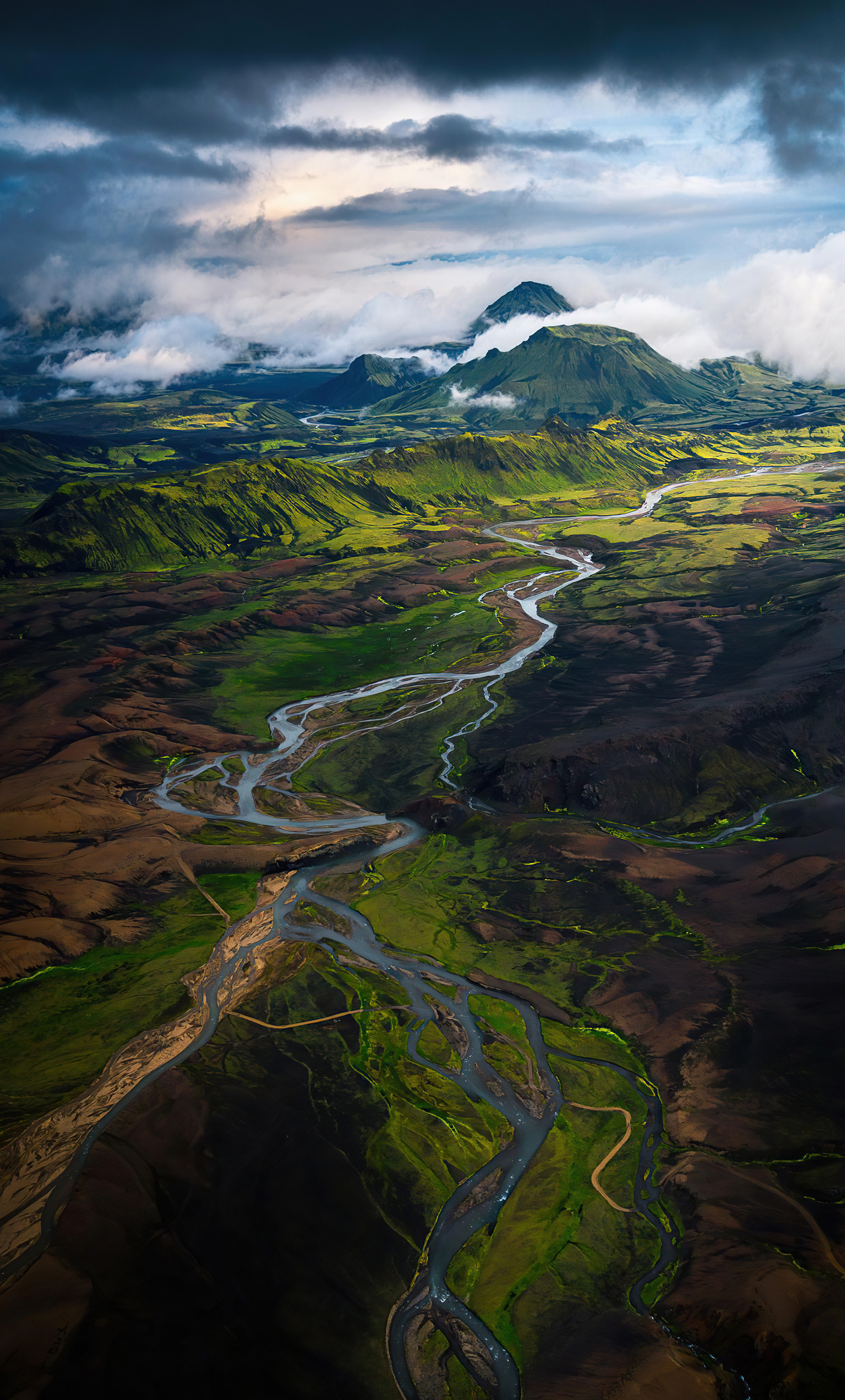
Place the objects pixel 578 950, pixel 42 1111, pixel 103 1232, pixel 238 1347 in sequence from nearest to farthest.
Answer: pixel 238 1347
pixel 103 1232
pixel 42 1111
pixel 578 950

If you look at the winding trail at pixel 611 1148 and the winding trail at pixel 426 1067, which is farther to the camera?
the winding trail at pixel 611 1148

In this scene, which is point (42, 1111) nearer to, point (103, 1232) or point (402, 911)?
point (103, 1232)

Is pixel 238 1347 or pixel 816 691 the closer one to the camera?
pixel 238 1347

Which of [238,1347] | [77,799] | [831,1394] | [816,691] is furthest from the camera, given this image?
[816,691]

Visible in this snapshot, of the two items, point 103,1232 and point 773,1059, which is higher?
point 103,1232

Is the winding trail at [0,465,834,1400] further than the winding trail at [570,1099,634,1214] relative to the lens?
No

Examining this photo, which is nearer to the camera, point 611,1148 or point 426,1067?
point 611,1148

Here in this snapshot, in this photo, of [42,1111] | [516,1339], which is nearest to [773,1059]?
[516,1339]

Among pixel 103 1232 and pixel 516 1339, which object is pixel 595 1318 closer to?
pixel 516 1339

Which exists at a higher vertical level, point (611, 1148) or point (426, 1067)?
point (611, 1148)

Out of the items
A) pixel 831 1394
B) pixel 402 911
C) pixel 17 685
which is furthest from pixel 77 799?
pixel 831 1394
